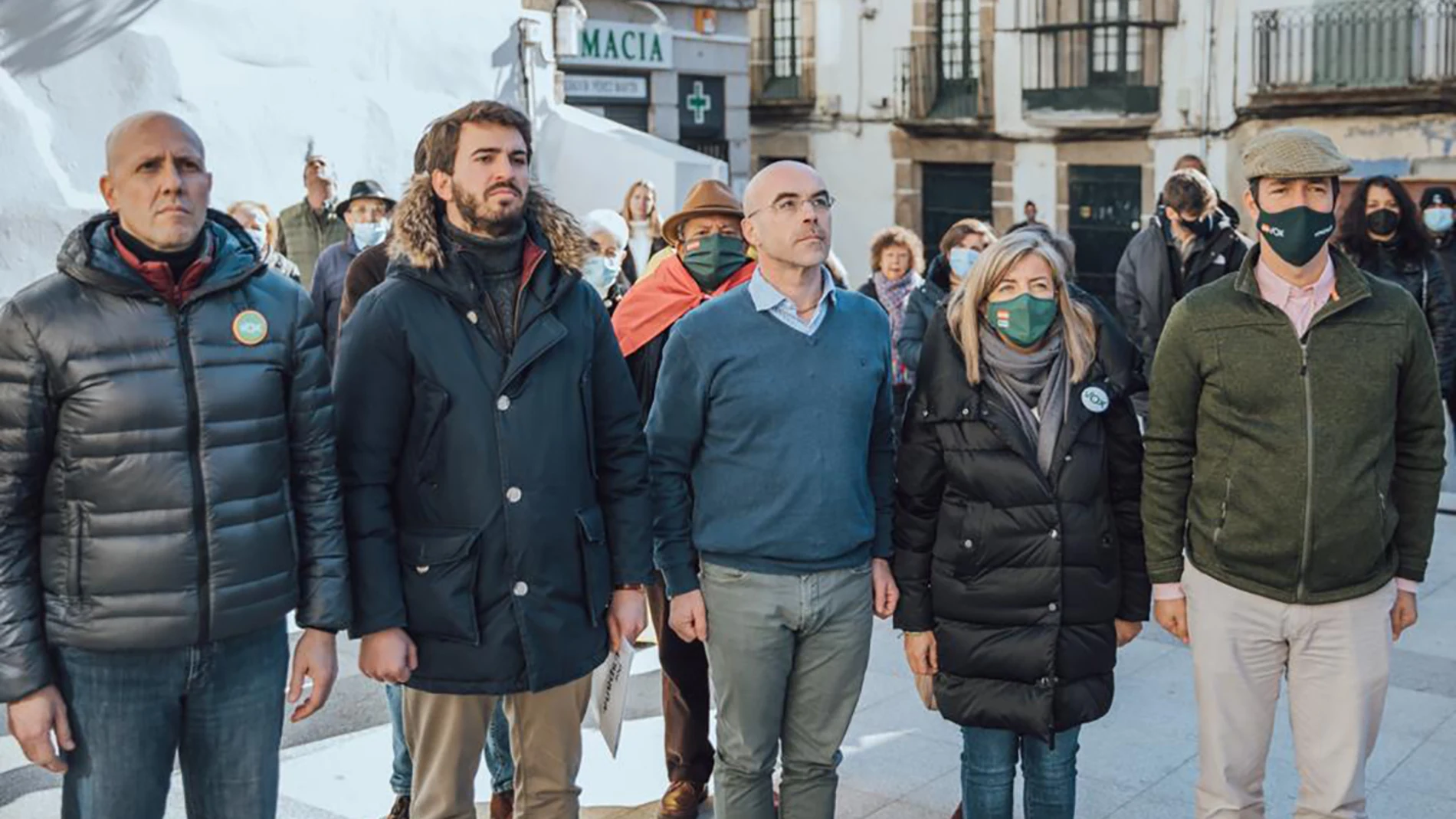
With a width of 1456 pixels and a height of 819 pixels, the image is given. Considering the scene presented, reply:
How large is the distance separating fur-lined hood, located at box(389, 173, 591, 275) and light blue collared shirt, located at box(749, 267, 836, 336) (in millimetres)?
443

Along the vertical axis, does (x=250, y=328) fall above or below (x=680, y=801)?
above

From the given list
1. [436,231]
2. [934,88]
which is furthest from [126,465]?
[934,88]

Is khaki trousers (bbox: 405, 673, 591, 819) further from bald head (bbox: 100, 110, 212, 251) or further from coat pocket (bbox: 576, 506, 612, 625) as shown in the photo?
bald head (bbox: 100, 110, 212, 251)

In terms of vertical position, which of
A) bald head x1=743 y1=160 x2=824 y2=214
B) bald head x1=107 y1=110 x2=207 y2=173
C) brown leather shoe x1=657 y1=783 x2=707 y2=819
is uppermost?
bald head x1=107 y1=110 x2=207 y2=173

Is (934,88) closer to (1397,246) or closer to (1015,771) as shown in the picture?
(1397,246)

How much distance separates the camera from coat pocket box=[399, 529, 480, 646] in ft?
12.7

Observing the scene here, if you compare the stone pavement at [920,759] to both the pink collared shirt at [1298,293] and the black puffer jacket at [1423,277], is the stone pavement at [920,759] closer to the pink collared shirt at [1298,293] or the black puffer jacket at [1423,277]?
the pink collared shirt at [1298,293]

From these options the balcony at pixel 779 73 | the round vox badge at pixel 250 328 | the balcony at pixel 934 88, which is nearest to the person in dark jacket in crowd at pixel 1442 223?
the round vox badge at pixel 250 328

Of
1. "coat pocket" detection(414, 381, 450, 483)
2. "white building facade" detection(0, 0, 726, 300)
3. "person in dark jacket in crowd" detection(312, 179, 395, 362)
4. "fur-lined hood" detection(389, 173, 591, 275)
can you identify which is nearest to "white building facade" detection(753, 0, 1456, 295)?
"white building facade" detection(0, 0, 726, 300)

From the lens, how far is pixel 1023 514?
4.25m

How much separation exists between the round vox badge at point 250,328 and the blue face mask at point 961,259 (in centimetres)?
436

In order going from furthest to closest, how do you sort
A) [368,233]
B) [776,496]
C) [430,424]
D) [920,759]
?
[368,233] < [920,759] < [776,496] < [430,424]

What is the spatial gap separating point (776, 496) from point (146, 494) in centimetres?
149

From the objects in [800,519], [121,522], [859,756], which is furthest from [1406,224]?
[121,522]
